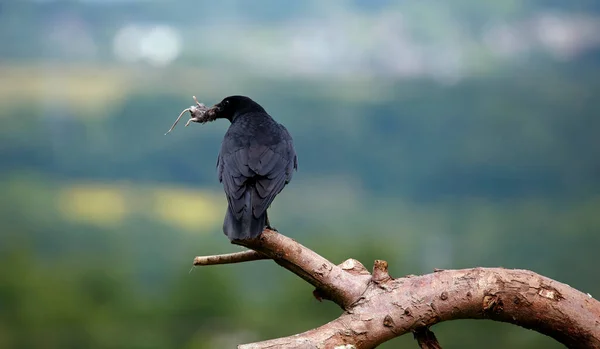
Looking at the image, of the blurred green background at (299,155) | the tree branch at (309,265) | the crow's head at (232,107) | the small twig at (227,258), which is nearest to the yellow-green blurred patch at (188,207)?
the blurred green background at (299,155)

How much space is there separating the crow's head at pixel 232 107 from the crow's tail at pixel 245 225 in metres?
1.24

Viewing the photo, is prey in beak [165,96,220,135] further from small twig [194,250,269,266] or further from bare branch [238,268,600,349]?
bare branch [238,268,600,349]

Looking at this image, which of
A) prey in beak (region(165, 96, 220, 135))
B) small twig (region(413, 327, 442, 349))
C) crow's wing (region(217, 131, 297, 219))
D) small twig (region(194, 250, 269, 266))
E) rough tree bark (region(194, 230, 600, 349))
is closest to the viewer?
rough tree bark (region(194, 230, 600, 349))

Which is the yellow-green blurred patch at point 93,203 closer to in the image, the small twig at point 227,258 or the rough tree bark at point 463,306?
the small twig at point 227,258

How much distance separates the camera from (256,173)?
3555mm

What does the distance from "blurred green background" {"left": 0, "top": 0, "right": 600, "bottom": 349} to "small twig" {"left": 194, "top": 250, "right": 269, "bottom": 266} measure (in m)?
4.13

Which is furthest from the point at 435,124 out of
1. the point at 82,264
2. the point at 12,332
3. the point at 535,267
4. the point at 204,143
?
the point at 12,332

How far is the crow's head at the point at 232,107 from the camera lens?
14.7 ft

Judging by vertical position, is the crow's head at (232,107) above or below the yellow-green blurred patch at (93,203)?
above

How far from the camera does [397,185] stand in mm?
7785

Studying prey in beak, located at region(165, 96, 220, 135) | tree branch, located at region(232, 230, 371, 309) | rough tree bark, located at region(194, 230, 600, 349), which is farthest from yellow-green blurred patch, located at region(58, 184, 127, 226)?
rough tree bark, located at region(194, 230, 600, 349)

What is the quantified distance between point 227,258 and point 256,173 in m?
0.46

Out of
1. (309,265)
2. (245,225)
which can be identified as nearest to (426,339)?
(309,265)

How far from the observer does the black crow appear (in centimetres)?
326
